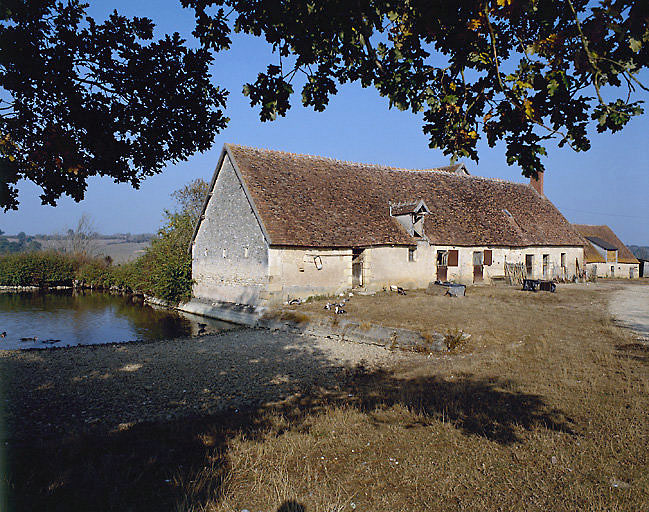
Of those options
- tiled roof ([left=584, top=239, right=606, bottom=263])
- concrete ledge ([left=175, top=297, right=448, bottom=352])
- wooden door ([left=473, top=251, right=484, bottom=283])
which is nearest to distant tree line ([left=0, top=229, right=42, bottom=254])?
concrete ledge ([left=175, top=297, right=448, bottom=352])

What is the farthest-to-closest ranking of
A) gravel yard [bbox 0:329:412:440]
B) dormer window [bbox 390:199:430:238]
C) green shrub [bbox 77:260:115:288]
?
green shrub [bbox 77:260:115:288] → dormer window [bbox 390:199:430:238] → gravel yard [bbox 0:329:412:440]

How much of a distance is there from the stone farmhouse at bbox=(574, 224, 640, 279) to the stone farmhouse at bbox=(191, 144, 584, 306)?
10.1 metres

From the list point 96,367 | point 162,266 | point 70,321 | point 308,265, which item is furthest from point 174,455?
point 162,266

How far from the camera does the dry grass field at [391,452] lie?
146 inches

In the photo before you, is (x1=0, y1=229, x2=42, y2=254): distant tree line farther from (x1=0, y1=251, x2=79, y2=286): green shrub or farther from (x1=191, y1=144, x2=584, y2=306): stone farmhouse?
(x1=191, y1=144, x2=584, y2=306): stone farmhouse

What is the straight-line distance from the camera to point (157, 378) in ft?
28.0

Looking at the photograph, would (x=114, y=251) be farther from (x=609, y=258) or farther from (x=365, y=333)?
A: (x=365, y=333)

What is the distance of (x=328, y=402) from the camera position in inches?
266

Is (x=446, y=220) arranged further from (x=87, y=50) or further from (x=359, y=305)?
(x=87, y=50)

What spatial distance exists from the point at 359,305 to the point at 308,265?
10.4 feet

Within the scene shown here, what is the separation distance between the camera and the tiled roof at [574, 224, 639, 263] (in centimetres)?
3794

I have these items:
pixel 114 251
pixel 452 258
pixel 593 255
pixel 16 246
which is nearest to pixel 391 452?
pixel 452 258

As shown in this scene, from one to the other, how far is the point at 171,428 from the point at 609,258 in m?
42.1

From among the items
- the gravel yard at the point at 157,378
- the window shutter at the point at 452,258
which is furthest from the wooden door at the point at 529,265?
the gravel yard at the point at 157,378
